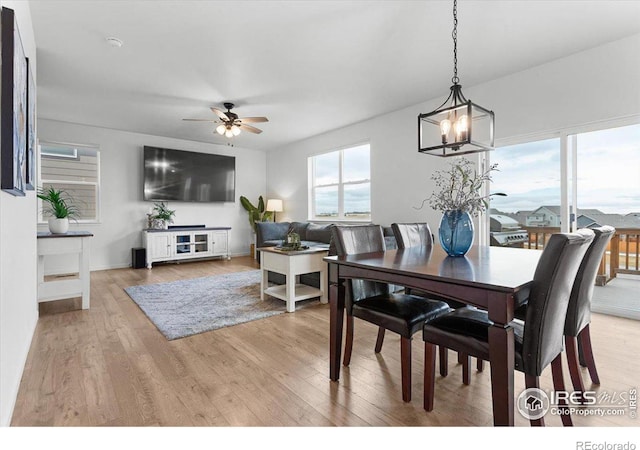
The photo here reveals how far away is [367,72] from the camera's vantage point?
356 centimetres

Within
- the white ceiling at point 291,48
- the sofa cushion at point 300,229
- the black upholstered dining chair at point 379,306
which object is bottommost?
the black upholstered dining chair at point 379,306

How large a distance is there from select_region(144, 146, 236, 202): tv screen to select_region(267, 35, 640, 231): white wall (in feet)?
7.93

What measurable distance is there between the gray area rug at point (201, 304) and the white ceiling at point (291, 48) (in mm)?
2545

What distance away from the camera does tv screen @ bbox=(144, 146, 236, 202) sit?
20.2 ft

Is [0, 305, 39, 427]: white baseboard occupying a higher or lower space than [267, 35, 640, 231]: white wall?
lower

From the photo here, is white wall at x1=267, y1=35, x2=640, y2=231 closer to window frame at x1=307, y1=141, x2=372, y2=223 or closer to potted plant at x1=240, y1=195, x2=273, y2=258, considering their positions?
window frame at x1=307, y1=141, x2=372, y2=223

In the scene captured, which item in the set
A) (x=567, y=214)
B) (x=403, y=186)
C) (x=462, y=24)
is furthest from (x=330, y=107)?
(x=567, y=214)

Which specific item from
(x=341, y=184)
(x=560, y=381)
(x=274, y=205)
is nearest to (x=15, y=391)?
(x=560, y=381)

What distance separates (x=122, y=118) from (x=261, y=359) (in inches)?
192

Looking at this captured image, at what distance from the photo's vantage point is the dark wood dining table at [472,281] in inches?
47.2

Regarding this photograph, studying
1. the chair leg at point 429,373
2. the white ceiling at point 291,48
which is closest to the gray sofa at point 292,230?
the white ceiling at point 291,48

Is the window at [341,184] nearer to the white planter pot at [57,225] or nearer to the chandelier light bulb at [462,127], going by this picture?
the chandelier light bulb at [462,127]

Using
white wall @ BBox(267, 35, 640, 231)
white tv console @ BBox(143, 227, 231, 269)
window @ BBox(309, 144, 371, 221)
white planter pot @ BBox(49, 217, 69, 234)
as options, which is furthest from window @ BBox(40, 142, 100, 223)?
white wall @ BBox(267, 35, 640, 231)

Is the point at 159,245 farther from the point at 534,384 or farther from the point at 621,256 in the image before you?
the point at 621,256
